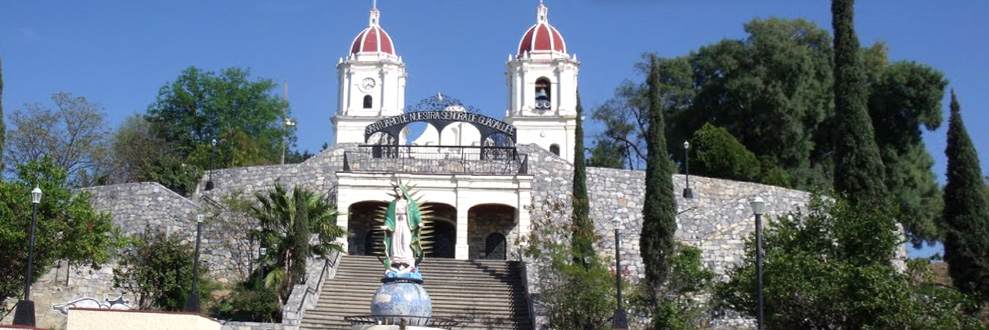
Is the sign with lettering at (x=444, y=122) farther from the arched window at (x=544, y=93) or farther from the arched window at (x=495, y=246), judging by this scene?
the arched window at (x=544, y=93)

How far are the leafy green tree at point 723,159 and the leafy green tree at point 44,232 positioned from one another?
2501 cm

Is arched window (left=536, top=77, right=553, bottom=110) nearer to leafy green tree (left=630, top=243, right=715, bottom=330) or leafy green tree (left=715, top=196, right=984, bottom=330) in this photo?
leafy green tree (left=630, top=243, right=715, bottom=330)

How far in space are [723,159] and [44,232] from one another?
88.4 ft

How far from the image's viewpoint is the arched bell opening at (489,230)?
37500 millimetres

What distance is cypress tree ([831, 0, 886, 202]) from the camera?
82.5 feet

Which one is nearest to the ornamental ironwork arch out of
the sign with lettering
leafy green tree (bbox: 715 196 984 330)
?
the sign with lettering

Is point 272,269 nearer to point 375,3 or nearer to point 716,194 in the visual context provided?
point 716,194

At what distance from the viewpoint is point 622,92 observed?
63.2 metres

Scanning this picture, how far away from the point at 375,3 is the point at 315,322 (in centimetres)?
4440

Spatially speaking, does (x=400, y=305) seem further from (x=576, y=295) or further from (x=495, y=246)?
(x=495, y=246)

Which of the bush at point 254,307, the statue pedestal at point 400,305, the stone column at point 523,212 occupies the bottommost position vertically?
the bush at point 254,307

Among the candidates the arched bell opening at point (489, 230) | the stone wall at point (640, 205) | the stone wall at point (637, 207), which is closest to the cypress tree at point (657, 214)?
the stone wall at point (637, 207)

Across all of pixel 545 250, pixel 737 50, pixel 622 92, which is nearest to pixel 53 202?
pixel 545 250

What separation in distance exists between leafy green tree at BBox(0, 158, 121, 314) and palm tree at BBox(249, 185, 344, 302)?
4.15 meters
